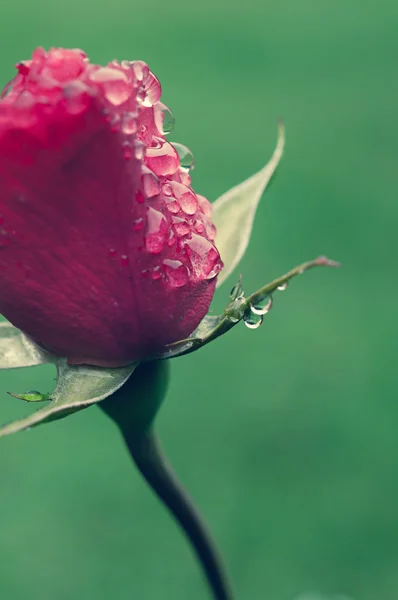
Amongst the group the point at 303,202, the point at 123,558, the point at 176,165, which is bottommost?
the point at 123,558

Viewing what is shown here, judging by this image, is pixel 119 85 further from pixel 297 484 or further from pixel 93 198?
pixel 297 484

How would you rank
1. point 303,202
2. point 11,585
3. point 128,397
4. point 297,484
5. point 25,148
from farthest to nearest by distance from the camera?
point 303,202, point 297,484, point 11,585, point 128,397, point 25,148

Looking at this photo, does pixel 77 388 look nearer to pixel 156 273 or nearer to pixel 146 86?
pixel 156 273

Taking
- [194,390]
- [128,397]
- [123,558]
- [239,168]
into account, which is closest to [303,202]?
[239,168]

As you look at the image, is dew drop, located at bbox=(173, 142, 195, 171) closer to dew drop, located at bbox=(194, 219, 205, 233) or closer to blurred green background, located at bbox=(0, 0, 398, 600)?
dew drop, located at bbox=(194, 219, 205, 233)

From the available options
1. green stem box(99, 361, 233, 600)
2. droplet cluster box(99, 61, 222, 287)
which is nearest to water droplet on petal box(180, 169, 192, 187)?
droplet cluster box(99, 61, 222, 287)

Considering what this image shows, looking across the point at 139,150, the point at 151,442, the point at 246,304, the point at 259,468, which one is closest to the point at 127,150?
the point at 139,150
